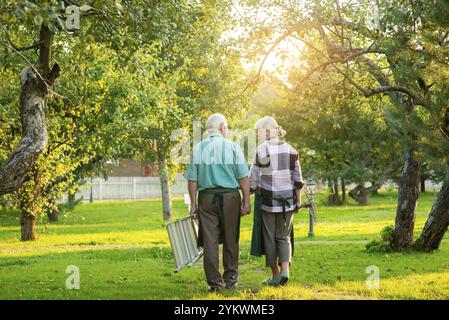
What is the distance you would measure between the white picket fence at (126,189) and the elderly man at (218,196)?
36.7 metres

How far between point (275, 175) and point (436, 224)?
214 inches

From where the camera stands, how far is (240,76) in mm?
29688

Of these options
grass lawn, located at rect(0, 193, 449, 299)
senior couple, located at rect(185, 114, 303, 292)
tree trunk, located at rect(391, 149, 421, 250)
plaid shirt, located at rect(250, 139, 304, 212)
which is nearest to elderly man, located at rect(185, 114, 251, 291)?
senior couple, located at rect(185, 114, 303, 292)

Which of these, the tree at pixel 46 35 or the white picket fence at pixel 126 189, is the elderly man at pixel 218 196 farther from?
the white picket fence at pixel 126 189

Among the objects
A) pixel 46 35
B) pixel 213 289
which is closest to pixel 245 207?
pixel 213 289

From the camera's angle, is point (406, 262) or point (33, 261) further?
point (33, 261)

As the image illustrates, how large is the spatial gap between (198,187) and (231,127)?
23.7 metres

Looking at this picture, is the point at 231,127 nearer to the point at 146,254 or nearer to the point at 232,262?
the point at 146,254

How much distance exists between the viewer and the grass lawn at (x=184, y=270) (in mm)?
8969

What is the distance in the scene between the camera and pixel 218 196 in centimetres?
862

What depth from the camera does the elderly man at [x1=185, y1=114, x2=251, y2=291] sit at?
862 centimetres

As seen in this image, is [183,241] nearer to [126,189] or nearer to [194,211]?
[194,211]

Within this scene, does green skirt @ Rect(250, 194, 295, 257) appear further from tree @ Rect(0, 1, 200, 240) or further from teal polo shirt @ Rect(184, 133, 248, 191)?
tree @ Rect(0, 1, 200, 240)
